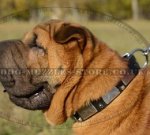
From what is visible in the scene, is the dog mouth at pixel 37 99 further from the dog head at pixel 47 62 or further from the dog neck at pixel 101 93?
the dog neck at pixel 101 93

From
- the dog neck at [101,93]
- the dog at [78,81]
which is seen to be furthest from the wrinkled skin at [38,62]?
the dog neck at [101,93]

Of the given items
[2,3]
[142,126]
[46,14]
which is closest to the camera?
[142,126]

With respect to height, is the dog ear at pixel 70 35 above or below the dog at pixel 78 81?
above

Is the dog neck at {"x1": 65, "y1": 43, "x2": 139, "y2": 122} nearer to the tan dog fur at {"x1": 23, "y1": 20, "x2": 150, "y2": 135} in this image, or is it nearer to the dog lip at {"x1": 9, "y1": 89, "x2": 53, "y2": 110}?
the tan dog fur at {"x1": 23, "y1": 20, "x2": 150, "y2": 135}

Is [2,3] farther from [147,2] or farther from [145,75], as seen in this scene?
[145,75]

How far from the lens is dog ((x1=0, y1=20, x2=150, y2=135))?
4.27 metres

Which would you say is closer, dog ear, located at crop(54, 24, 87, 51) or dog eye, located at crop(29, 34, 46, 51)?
dog ear, located at crop(54, 24, 87, 51)

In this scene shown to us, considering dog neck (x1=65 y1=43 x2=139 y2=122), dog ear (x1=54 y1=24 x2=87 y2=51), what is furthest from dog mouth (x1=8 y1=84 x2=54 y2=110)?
dog ear (x1=54 y1=24 x2=87 y2=51)

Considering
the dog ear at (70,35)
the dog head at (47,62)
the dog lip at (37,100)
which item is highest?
the dog ear at (70,35)

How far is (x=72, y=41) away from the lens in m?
4.32

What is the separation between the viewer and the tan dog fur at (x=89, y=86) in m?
4.27

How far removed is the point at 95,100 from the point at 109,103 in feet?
0.41

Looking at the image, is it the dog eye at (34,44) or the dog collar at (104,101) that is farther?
the dog eye at (34,44)

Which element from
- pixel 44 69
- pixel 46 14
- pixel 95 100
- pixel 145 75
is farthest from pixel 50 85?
pixel 46 14
